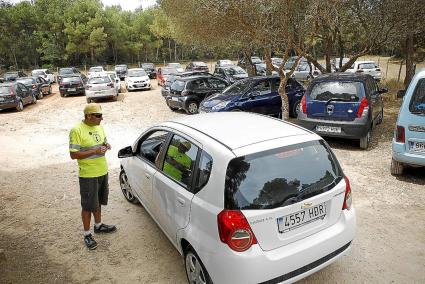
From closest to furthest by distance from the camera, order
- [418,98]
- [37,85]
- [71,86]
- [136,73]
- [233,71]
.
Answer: [418,98], [71,86], [37,85], [233,71], [136,73]

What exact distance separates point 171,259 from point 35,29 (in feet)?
184

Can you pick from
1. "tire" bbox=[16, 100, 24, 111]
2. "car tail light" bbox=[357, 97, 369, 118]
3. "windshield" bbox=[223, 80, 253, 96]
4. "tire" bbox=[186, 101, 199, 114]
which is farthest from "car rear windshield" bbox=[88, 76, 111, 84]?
Result: "car tail light" bbox=[357, 97, 369, 118]

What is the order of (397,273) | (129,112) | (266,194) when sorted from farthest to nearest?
(129,112), (397,273), (266,194)

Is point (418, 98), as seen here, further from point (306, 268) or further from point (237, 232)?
point (237, 232)

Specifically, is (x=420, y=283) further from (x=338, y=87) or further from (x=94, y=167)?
(x=338, y=87)

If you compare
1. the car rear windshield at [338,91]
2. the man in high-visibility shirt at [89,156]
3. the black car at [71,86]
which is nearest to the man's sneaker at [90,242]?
the man in high-visibility shirt at [89,156]

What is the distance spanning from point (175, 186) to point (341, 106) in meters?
5.49

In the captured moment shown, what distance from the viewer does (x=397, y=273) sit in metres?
3.87

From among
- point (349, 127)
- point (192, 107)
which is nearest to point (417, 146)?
point (349, 127)

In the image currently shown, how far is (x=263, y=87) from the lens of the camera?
38.5 feet

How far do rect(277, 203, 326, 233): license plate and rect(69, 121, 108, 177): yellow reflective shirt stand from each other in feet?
8.26

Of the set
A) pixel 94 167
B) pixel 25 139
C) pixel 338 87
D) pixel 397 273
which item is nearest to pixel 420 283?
pixel 397 273

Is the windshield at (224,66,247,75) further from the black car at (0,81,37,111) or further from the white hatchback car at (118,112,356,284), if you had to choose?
the white hatchback car at (118,112,356,284)

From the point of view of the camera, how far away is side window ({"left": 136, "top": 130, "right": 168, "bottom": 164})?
464 cm
